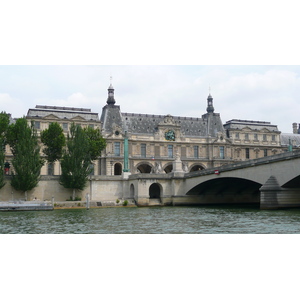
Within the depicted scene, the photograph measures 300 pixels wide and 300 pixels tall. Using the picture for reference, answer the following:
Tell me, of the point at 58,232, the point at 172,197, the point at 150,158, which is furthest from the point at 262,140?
the point at 58,232

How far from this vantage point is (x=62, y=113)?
87.8 m

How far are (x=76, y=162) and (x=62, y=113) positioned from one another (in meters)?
23.8

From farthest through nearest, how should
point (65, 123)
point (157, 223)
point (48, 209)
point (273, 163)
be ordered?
point (65, 123), point (48, 209), point (273, 163), point (157, 223)

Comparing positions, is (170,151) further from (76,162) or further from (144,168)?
(76,162)

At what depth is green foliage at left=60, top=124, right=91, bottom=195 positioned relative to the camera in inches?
2621

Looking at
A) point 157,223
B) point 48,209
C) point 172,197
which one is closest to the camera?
point 157,223

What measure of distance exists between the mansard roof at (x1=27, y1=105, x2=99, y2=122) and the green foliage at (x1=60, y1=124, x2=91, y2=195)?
20306 mm

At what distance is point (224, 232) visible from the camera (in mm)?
29109

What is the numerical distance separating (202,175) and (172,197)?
25.7ft

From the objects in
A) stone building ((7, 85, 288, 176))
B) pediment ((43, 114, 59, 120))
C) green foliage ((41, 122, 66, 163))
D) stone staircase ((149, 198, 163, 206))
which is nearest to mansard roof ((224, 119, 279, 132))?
stone building ((7, 85, 288, 176))

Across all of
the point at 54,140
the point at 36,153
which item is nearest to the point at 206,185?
the point at 54,140

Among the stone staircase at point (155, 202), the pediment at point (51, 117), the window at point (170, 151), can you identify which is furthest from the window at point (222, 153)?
the pediment at point (51, 117)

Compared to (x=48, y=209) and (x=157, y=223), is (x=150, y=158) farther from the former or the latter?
(x=157, y=223)

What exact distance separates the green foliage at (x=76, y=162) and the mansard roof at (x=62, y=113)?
20.3 m
